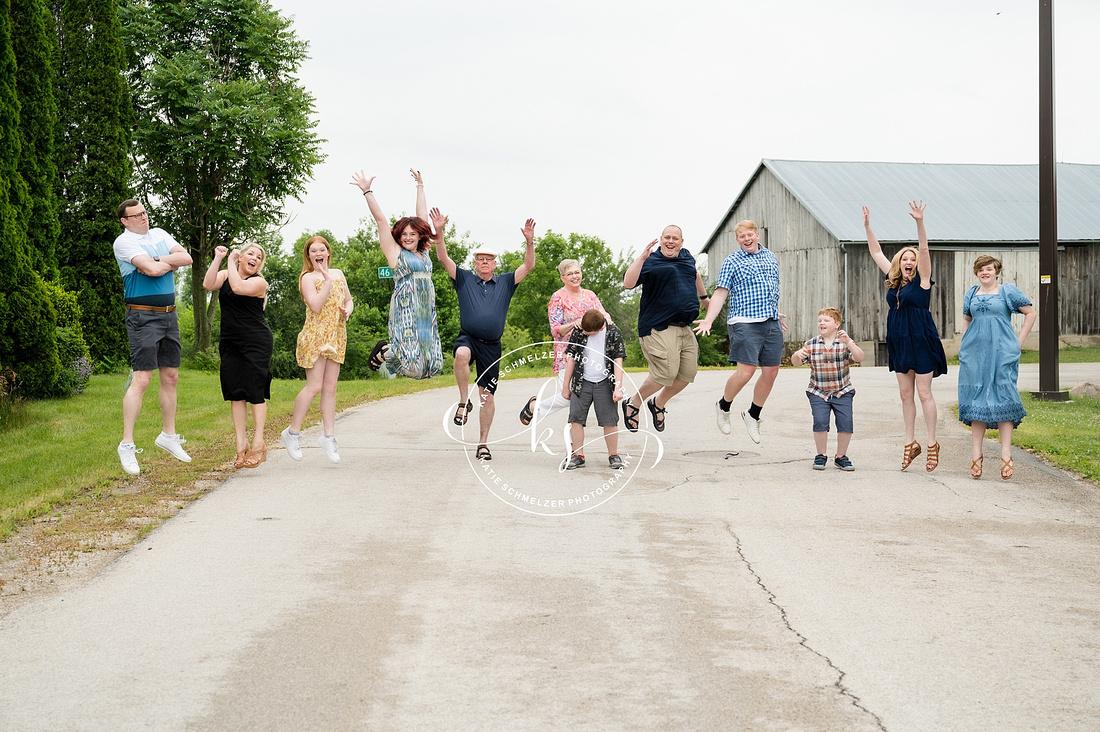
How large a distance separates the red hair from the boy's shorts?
3.83 meters

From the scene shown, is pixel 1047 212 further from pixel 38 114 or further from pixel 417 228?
pixel 38 114

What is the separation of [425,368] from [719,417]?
3.67m

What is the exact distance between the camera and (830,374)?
9805 mm

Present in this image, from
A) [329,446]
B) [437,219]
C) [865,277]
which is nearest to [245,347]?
[329,446]

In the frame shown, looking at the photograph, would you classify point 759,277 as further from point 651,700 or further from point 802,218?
point 802,218

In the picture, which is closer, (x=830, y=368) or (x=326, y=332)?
(x=326, y=332)

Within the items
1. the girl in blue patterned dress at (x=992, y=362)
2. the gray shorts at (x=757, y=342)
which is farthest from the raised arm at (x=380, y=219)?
the girl in blue patterned dress at (x=992, y=362)

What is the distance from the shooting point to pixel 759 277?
10.5 metres

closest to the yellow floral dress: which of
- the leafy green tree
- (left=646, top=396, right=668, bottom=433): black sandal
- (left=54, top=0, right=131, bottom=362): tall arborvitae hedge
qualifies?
(left=646, top=396, right=668, bottom=433): black sandal

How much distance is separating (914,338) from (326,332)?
17.8 feet

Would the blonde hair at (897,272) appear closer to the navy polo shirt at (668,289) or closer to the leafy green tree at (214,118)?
the navy polo shirt at (668,289)

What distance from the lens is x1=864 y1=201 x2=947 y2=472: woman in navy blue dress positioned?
977 cm

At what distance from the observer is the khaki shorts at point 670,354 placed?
402 inches

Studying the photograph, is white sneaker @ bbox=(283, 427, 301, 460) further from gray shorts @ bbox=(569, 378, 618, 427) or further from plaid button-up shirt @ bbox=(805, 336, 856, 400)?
plaid button-up shirt @ bbox=(805, 336, 856, 400)
